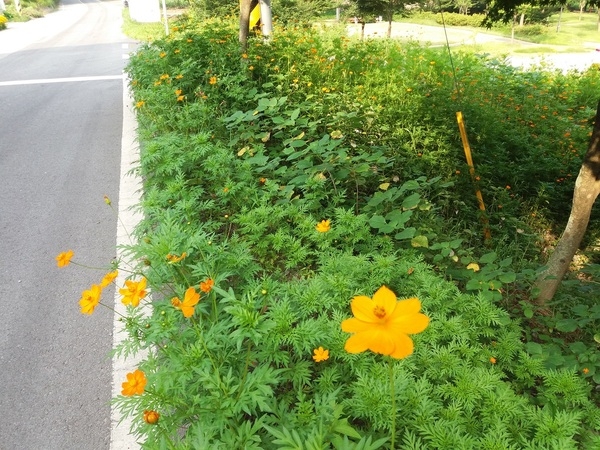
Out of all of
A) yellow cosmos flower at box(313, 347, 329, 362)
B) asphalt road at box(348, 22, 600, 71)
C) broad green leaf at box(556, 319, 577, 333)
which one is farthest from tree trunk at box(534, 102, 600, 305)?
asphalt road at box(348, 22, 600, 71)

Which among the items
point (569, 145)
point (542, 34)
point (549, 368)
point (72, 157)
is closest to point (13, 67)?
point (72, 157)

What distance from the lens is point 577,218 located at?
2.72m

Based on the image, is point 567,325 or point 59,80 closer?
point 567,325

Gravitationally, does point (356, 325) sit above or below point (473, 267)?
above

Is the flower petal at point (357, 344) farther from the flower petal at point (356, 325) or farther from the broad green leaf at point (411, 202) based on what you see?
the broad green leaf at point (411, 202)

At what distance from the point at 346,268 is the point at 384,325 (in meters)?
1.25

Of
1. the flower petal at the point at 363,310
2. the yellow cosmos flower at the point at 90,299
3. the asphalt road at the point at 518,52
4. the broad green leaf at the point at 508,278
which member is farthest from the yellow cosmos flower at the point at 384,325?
the asphalt road at the point at 518,52

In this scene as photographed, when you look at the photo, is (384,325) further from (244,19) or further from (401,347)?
(244,19)

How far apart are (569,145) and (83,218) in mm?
5048

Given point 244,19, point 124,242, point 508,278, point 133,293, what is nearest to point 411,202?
point 508,278

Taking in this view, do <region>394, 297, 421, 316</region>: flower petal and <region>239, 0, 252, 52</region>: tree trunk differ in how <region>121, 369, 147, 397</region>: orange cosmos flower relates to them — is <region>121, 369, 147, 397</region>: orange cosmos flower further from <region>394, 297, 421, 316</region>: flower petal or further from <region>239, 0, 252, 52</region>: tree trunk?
<region>239, 0, 252, 52</region>: tree trunk

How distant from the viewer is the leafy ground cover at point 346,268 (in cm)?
144

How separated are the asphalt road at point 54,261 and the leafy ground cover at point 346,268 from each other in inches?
16.9

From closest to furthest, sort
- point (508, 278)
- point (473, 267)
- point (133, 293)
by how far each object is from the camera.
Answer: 1. point (133, 293)
2. point (508, 278)
3. point (473, 267)
